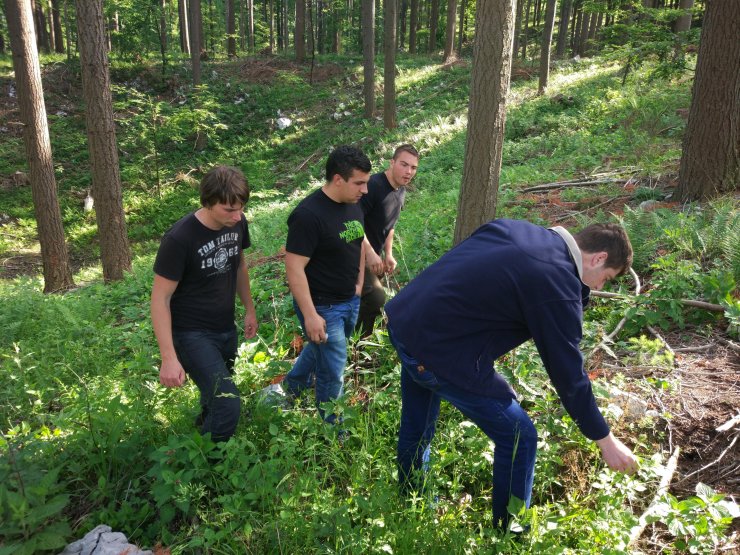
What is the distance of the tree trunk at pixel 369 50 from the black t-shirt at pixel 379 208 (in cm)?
1692

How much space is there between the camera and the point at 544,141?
13.2 m

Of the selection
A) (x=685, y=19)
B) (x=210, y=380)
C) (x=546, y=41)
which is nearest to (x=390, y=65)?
(x=546, y=41)

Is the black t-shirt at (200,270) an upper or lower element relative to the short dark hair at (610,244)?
lower

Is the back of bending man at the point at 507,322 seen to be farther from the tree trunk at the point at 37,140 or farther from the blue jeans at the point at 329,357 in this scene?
the tree trunk at the point at 37,140

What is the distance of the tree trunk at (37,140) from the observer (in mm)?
8727

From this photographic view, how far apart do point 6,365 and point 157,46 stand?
31.0m

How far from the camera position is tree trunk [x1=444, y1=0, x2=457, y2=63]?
25.5 meters

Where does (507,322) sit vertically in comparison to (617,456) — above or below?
above

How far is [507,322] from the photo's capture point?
7.77 ft

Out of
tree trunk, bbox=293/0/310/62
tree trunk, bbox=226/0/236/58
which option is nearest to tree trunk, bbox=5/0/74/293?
tree trunk, bbox=293/0/310/62

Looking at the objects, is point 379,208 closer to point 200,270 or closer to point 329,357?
point 329,357

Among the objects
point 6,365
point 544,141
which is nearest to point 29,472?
point 6,365

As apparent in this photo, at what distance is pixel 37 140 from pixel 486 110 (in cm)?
848

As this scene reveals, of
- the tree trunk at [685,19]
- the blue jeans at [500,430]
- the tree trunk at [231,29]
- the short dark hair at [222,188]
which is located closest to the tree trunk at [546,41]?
the tree trunk at [685,19]
